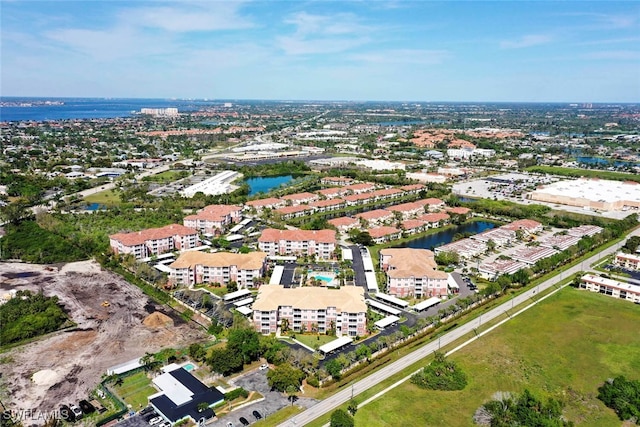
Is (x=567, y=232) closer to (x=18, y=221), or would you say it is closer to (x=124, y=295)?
(x=124, y=295)

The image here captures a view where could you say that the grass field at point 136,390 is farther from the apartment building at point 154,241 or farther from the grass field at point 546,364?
the apartment building at point 154,241

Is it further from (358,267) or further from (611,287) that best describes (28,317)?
(611,287)

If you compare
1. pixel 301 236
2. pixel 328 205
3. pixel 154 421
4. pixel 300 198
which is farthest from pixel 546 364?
pixel 300 198

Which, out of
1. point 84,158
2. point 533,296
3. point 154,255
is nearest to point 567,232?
point 533,296

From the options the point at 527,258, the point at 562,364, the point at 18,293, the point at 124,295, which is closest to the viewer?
the point at 562,364

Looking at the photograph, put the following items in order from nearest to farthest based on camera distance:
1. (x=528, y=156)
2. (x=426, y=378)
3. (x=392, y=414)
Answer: (x=392, y=414), (x=426, y=378), (x=528, y=156)

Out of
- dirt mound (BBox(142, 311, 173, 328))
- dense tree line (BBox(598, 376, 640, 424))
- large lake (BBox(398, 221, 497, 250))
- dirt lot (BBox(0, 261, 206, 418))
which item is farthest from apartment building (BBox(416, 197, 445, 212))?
dirt mound (BBox(142, 311, 173, 328))

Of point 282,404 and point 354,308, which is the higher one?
point 354,308

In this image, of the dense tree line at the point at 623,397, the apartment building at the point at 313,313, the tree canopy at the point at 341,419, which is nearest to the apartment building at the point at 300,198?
the apartment building at the point at 313,313
